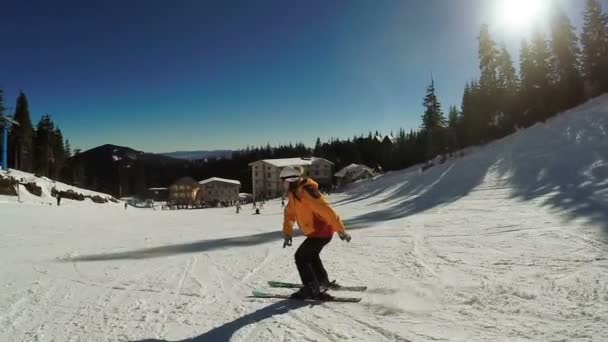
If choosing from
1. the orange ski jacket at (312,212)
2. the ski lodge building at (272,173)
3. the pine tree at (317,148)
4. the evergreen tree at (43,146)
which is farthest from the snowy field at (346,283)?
the pine tree at (317,148)

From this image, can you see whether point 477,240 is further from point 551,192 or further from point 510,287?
point 551,192

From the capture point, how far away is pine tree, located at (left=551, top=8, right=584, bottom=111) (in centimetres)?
4472

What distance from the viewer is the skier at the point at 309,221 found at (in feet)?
17.5

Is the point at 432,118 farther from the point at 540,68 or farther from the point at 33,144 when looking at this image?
the point at 33,144

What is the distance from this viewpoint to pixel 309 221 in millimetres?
5430

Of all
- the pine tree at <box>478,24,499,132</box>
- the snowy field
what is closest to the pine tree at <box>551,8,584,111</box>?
the pine tree at <box>478,24,499,132</box>

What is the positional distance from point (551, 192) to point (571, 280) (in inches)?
636

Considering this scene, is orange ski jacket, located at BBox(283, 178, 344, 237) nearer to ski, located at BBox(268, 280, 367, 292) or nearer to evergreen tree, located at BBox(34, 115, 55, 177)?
ski, located at BBox(268, 280, 367, 292)

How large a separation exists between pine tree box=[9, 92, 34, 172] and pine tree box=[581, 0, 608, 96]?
275 ft

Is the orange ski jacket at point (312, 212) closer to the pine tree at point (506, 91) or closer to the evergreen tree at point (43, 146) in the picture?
the pine tree at point (506, 91)

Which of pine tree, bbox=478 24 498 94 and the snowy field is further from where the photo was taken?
pine tree, bbox=478 24 498 94

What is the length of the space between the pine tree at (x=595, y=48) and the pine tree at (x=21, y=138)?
8393cm

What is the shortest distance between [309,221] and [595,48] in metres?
54.6

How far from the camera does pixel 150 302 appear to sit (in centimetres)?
565
